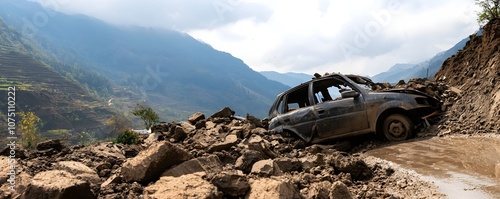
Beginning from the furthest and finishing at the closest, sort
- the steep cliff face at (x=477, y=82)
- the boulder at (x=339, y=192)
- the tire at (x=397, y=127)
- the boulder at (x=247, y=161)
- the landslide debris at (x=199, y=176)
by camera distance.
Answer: the steep cliff face at (x=477, y=82) → the tire at (x=397, y=127) → the boulder at (x=247, y=161) → the boulder at (x=339, y=192) → the landslide debris at (x=199, y=176)

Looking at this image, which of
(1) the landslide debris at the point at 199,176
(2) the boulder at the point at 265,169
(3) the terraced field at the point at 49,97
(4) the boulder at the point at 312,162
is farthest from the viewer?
(3) the terraced field at the point at 49,97

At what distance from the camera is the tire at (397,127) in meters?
7.91

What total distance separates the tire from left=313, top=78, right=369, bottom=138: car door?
17.6 inches

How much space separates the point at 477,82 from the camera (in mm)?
10789

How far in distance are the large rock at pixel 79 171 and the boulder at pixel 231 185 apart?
1709 mm

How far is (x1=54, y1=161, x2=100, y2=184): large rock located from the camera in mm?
4646

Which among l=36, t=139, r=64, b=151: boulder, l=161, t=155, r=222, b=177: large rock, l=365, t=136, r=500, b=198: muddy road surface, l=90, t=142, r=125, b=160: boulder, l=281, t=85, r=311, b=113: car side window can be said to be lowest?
l=365, t=136, r=500, b=198: muddy road surface

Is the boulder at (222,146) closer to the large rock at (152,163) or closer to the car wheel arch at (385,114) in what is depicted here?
the large rock at (152,163)

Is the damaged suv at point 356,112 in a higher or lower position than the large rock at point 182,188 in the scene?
higher

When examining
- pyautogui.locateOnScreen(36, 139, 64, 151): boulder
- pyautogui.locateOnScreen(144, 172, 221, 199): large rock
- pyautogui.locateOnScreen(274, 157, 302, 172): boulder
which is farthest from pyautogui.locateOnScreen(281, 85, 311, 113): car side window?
pyautogui.locateOnScreen(144, 172, 221, 199): large rock

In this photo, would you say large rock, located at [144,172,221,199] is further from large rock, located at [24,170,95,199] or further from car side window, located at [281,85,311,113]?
car side window, located at [281,85,311,113]

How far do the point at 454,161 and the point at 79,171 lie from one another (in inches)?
225

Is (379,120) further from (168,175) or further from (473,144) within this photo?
(168,175)

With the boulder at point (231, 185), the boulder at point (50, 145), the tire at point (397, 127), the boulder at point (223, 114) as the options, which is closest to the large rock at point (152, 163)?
the boulder at point (231, 185)
